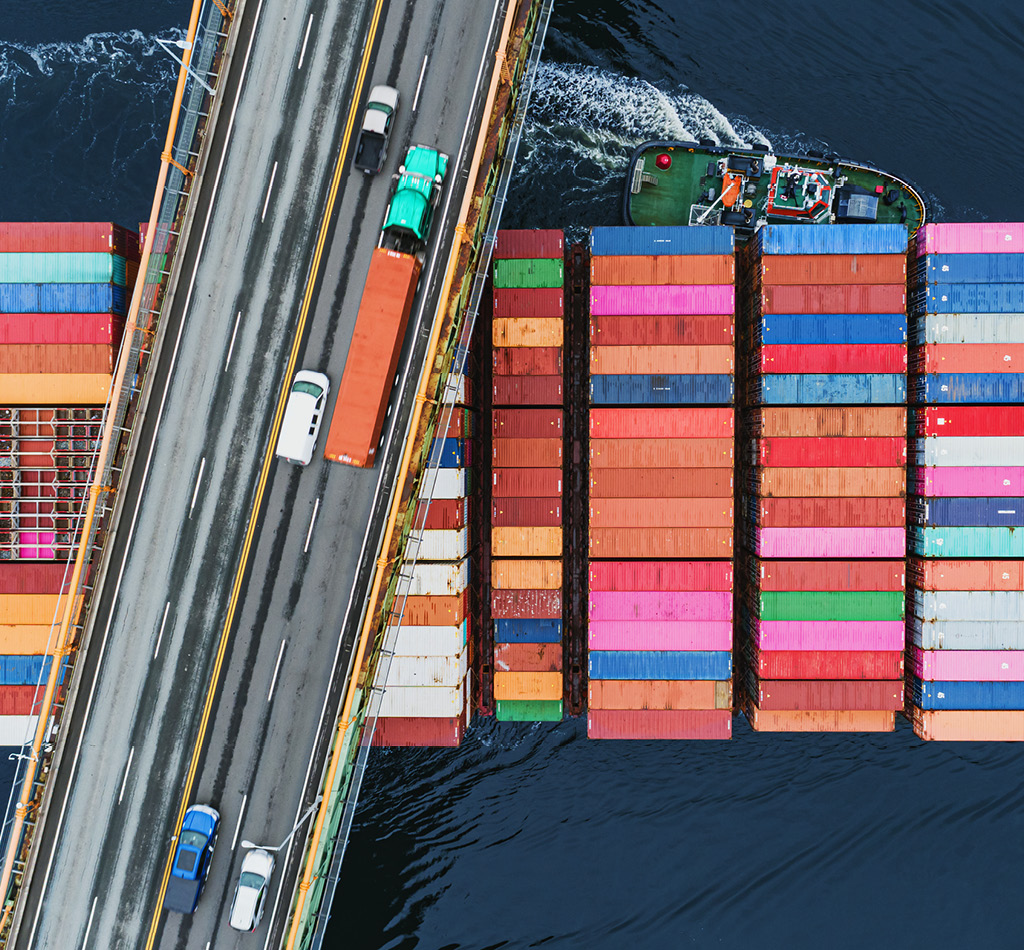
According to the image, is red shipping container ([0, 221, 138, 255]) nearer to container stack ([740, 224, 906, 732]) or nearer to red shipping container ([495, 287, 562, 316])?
red shipping container ([495, 287, 562, 316])

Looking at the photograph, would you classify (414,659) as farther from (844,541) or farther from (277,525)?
(844,541)

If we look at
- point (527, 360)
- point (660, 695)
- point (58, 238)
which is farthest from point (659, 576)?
point (58, 238)

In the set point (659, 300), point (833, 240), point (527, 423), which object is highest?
point (833, 240)

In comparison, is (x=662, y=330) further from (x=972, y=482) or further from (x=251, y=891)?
(x=251, y=891)

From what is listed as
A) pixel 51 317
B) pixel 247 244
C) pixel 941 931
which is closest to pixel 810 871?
pixel 941 931

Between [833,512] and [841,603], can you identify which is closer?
[833,512]

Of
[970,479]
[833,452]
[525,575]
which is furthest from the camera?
[525,575]

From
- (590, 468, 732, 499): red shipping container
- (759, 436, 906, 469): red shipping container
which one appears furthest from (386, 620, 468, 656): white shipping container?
(759, 436, 906, 469): red shipping container

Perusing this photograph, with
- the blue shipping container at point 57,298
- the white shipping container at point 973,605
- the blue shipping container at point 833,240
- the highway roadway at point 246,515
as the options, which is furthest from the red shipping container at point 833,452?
the blue shipping container at point 57,298

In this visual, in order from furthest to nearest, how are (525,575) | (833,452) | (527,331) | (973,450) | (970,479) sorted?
(525,575) < (527,331) < (833,452) < (970,479) < (973,450)
